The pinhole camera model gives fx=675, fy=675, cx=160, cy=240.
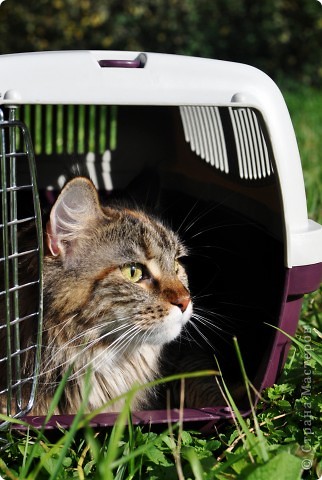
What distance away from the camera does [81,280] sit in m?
1.80

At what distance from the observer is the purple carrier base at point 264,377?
66.9 inches

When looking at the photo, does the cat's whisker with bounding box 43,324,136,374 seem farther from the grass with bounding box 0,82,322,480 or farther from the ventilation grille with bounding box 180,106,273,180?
the ventilation grille with bounding box 180,106,273,180

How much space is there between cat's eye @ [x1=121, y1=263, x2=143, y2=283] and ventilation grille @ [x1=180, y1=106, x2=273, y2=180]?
54 centimetres

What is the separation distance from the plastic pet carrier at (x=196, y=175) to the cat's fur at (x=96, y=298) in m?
0.07

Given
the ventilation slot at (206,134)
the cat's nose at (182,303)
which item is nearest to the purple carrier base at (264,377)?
the cat's nose at (182,303)

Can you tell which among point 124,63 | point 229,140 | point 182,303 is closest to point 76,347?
point 182,303

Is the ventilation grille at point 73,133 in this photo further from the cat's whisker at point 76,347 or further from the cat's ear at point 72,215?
the cat's whisker at point 76,347

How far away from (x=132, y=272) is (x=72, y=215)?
0.75 feet

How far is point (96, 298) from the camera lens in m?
1.80

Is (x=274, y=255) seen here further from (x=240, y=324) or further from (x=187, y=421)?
(x=187, y=421)

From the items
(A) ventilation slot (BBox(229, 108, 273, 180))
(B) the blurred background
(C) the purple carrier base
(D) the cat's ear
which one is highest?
(B) the blurred background

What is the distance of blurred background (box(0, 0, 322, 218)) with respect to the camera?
8008 millimetres

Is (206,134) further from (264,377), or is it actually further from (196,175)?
(264,377)

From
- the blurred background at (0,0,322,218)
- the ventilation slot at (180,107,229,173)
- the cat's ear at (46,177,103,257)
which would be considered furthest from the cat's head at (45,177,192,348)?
the blurred background at (0,0,322,218)
